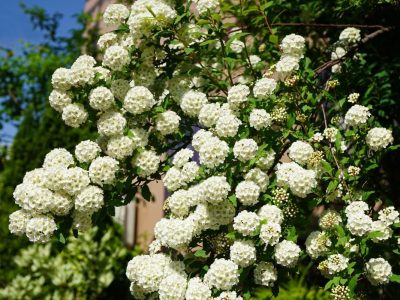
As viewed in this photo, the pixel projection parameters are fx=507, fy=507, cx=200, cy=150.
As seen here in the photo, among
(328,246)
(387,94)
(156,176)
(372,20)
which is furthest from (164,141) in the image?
(372,20)

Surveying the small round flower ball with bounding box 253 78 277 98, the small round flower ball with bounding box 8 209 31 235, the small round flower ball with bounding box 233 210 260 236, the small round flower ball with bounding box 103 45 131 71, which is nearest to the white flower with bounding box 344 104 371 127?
the small round flower ball with bounding box 253 78 277 98

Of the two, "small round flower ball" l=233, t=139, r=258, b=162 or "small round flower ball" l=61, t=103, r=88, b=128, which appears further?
"small round flower ball" l=61, t=103, r=88, b=128

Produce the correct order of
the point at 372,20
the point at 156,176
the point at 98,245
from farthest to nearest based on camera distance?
the point at 98,245 → the point at 372,20 → the point at 156,176

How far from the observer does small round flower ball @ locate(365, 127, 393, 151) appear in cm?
254

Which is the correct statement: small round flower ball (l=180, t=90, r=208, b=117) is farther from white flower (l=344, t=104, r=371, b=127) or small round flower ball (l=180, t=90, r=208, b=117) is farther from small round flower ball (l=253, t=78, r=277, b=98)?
white flower (l=344, t=104, r=371, b=127)

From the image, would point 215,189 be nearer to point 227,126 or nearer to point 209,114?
point 227,126

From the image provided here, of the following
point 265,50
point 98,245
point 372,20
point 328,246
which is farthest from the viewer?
point 98,245

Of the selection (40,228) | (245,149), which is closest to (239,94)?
(245,149)

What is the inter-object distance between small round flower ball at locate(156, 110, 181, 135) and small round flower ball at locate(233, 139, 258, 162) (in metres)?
0.47

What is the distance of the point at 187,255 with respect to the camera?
8.59 feet

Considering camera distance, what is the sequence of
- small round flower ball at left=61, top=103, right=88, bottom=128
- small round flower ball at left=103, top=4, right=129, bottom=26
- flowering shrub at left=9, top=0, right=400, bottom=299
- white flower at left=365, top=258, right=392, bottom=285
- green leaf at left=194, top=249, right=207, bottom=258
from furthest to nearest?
small round flower ball at left=103, top=4, right=129, bottom=26
small round flower ball at left=61, top=103, right=88, bottom=128
green leaf at left=194, top=249, right=207, bottom=258
flowering shrub at left=9, top=0, right=400, bottom=299
white flower at left=365, top=258, right=392, bottom=285

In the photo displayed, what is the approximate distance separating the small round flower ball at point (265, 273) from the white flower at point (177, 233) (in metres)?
0.35

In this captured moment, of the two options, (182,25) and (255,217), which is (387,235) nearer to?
(255,217)

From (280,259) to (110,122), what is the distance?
1144 millimetres
